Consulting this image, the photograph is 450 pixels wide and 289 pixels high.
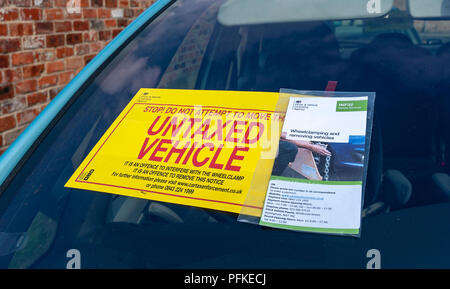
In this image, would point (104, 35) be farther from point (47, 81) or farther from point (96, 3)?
point (47, 81)

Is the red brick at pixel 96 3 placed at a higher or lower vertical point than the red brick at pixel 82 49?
higher

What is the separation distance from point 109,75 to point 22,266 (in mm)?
474

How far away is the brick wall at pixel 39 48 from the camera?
7.63ft

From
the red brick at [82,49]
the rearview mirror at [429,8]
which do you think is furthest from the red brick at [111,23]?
the rearview mirror at [429,8]

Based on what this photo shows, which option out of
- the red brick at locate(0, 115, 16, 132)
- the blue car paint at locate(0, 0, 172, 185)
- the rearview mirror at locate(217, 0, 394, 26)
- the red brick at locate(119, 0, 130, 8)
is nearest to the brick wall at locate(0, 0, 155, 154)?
the red brick at locate(0, 115, 16, 132)

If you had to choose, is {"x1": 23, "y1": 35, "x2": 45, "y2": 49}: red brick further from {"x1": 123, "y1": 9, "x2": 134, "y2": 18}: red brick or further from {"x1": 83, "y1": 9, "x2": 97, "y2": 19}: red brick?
{"x1": 123, "y1": 9, "x2": 134, "y2": 18}: red brick

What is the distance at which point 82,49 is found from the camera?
2.92 meters

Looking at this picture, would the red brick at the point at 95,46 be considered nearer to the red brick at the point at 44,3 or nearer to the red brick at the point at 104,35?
the red brick at the point at 104,35

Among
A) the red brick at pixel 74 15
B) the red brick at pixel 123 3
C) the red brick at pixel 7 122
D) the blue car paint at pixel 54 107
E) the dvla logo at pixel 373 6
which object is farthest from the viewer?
the red brick at pixel 123 3

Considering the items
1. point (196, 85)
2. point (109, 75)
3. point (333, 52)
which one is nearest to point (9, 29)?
→ point (109, 75)

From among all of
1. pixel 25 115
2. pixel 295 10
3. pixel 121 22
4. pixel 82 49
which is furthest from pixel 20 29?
pixel 295 10

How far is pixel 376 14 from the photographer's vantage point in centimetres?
96

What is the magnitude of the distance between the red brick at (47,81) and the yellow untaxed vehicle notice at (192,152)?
1.92 metres

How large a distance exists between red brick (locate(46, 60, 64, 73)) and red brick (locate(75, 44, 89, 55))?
0.57 feet
